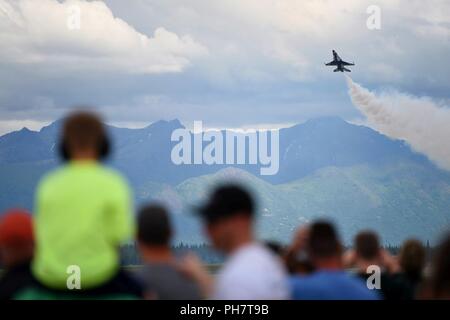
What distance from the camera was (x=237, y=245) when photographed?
8680 millimetres

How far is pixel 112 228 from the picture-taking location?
29.4ft

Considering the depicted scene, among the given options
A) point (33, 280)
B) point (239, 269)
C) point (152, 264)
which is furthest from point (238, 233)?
point (33, 280)

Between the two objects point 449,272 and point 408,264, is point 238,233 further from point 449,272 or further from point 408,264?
point 408,264

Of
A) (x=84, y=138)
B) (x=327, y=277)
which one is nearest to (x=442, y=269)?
(x=327, y=277)

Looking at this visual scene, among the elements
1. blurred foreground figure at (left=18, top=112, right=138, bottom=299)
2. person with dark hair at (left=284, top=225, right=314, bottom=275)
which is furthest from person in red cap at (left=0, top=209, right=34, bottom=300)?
person with dark hair at (left=284, top=225, right=314, bottom=275)

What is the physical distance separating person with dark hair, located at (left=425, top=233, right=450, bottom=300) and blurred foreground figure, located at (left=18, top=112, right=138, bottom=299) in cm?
261

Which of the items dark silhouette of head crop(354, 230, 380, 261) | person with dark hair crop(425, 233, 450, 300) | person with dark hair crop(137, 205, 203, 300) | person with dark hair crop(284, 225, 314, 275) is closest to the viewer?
person with dark hair crop(425, 233, 450, 300)

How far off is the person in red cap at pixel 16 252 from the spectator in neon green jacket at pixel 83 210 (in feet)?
3.14

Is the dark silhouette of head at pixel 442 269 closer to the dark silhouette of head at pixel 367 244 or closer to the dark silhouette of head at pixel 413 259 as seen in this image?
the dark silhouette of head at pixel 367 244

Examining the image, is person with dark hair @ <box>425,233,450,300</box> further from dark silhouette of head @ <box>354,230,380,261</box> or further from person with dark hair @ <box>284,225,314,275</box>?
dark silhouette of head @ <box>354,230,380,261</box>

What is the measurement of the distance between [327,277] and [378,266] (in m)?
3.59

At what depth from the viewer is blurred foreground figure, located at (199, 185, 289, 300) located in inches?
340

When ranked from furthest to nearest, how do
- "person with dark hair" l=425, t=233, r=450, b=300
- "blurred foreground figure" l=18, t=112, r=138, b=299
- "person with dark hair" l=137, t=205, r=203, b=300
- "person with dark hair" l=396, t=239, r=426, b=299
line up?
"person with dark hair" l=396, t=239, r=426, b=299
"person with dark hair" l=137, t=205, r=203, b=300
"blurred foreground figure" l=18, t=112, r=138, b=299
"person with dark hair" l=425, t=233, r=450, b=300

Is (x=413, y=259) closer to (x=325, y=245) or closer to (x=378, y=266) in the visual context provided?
(x=378, y=266)
